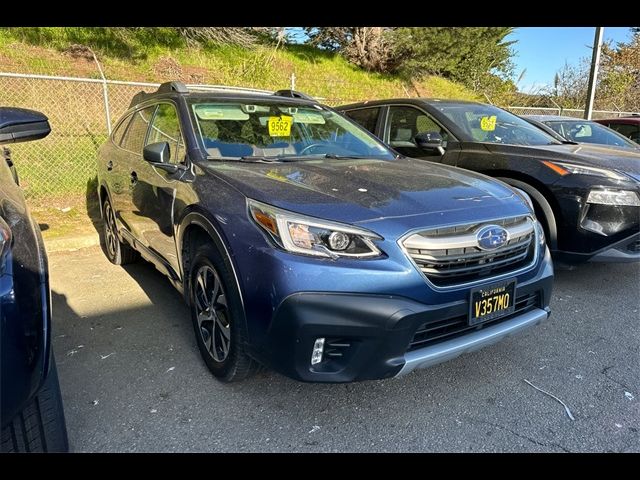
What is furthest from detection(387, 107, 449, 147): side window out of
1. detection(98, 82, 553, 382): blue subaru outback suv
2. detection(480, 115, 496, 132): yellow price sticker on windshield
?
detection(98, 82, 553, 382): blue subaru outback suv

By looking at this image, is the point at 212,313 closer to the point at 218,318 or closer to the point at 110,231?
the point at 218,318

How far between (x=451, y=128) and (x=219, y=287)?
335 cm

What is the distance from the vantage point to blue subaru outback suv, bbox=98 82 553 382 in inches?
80.7

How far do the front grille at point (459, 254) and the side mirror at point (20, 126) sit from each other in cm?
207

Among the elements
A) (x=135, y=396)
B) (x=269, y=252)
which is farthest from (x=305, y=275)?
(x=135, y=396)

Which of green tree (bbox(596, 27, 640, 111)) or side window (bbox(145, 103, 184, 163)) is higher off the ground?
green tree (bbox(596, 27, 640, 111))

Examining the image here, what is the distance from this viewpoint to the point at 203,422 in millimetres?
2369

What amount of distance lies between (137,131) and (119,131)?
628 mm

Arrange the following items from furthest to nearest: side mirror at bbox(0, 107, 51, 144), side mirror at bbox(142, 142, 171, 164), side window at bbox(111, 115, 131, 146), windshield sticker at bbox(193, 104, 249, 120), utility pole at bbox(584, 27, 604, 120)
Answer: utility pole at bbox(584, 27, 604, 120)
side window at bbox(111, 115, 131, 146)
windshield sticker at bbox(193, 104, 249, 120)
side mirror at bbox(142, 142, 171, 164)
side mirror at bbox(0, 107, 51, 144)

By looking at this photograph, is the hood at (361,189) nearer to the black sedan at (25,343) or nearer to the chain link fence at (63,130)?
the black sedan at (25,343)

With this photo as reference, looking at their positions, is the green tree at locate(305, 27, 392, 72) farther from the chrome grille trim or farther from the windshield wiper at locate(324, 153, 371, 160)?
the chrome grille trim

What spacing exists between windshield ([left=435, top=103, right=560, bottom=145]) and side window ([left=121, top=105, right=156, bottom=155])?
3018mm

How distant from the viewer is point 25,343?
59.3 inches

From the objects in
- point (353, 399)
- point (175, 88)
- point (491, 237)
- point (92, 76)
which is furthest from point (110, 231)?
point (92, 76)
